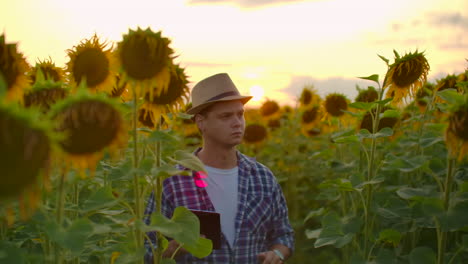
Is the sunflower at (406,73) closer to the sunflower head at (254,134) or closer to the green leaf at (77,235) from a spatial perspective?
the green leaf at (77,235)

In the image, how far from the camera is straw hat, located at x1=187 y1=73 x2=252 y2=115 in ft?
11.0

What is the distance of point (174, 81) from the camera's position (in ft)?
7.22

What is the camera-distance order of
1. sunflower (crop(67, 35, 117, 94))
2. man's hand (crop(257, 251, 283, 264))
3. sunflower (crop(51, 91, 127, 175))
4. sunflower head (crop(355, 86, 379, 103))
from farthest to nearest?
sunflower head (crop(355, 86, 379, 103)) → man's hand (crop(257, 251, 283, 264)) → sunflower (crop(67, 35, 117, 94)) → sunflower (crop(51, 91, 127, 175))

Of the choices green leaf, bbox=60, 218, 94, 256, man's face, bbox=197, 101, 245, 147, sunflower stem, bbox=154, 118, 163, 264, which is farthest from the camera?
man's face, bbox=197, 101, 245, 147

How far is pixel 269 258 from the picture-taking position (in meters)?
3.20

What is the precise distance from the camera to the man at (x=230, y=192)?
3291mm

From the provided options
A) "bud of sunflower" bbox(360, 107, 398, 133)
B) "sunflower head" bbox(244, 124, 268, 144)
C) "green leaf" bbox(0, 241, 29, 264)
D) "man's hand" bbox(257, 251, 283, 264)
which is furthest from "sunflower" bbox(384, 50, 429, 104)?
"sunflower head" bbox(244, 124, 268, 144)

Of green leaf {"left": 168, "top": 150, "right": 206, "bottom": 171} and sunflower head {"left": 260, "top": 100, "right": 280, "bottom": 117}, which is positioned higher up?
sunflower head {"left": 260, "top": 100, "right": 280, "bottom": 117}

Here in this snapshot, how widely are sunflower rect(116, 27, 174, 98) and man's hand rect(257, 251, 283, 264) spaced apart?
174cm

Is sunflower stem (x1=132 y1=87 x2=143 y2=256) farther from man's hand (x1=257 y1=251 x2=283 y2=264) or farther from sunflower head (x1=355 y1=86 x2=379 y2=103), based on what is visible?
sunflower head (x1=355 y1=86 x2=379 y2=103)

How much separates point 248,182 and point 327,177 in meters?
4.29

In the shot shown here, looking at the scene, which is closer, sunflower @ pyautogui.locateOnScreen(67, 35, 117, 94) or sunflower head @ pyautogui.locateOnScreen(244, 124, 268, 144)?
sunflower @ pyautogui.locateOnScreen(67, 35, 117, 94)

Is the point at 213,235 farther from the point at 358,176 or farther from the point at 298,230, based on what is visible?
the point at 298,230

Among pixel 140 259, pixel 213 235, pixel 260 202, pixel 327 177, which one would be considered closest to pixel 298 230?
pixel 327 177
